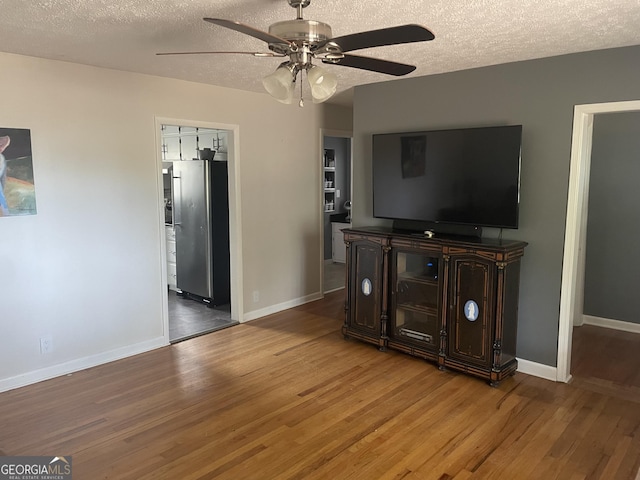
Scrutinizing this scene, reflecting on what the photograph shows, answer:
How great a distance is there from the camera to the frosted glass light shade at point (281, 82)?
87.1 inches

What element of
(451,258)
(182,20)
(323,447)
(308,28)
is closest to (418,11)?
(308,28)

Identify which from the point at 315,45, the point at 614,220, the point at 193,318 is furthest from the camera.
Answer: the point at 193,318

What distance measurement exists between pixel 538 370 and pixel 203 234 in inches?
147

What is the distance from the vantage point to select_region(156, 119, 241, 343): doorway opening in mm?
5129

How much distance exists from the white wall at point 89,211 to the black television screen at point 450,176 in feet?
5.07

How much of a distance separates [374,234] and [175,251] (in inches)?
119

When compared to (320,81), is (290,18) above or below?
above

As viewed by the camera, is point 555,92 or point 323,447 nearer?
point 323,447

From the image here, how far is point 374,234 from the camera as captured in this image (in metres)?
4.14

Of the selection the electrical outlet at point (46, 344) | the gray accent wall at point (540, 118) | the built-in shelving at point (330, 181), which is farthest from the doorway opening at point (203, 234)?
the built-in shelving at point (330, 181)

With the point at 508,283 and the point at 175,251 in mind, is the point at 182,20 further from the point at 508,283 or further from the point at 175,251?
the point at 175,251

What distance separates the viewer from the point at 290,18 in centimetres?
259

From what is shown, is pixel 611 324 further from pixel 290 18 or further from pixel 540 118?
pixel 290 18

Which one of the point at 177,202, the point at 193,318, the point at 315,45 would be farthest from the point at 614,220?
the point at 177,202
